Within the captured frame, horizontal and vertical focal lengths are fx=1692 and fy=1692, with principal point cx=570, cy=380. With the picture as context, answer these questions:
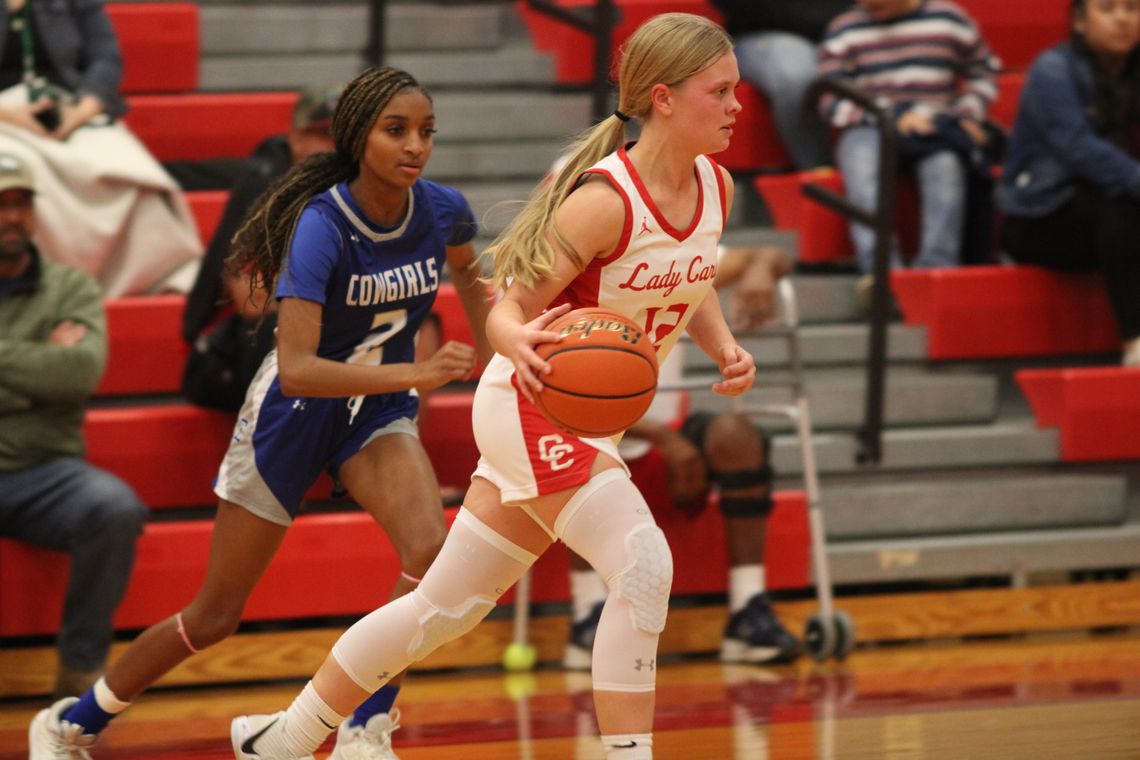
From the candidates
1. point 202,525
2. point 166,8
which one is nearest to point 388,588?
point 202,525

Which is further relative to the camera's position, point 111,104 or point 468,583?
point 111,104

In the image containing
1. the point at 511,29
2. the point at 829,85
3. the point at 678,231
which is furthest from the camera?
the point at 511,29

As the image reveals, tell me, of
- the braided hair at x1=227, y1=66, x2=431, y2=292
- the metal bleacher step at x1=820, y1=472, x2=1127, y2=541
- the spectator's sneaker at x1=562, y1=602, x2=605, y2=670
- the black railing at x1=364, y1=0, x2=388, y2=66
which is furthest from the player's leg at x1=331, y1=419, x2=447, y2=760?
the black railing at x1=364, y1=0, x2=388, y2=66

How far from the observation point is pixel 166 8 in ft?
22.1

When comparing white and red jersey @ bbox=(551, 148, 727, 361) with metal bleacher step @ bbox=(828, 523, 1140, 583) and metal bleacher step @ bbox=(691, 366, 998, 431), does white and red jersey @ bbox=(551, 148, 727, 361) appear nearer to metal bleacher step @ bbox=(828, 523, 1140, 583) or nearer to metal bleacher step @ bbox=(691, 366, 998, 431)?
metal bleacher step @ bbox=(828, 523, 1140, 583)

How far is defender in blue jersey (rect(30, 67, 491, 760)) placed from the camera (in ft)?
12.1

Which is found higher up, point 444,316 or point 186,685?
point 444,316

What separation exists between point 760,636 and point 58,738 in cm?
227

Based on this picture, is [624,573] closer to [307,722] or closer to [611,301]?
[611,301]

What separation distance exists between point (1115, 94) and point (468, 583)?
4.13 m

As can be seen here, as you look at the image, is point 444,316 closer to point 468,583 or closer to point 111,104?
point 111,104

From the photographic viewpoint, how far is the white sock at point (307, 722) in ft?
11.2

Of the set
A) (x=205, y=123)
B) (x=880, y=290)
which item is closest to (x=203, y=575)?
(x=205, y=123)

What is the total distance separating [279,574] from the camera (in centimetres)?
520
